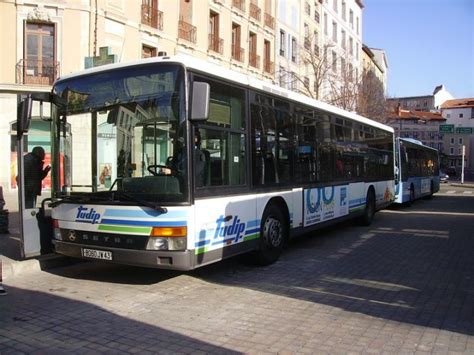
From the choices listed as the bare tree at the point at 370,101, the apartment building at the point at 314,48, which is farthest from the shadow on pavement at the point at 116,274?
the bare tree at the point at 370,101

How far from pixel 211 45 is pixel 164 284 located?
2455 cm

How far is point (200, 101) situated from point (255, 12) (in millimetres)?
30587

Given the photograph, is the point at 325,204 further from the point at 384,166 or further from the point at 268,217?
the point at 384,166

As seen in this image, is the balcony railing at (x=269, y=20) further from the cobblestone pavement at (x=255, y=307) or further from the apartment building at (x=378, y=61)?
the apartment building at (x=378, y=61)

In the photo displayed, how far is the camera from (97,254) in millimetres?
6504

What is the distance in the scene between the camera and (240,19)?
32.5 m

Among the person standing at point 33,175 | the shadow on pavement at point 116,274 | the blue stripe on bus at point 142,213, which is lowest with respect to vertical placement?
the shadow on pavement at point 116,274

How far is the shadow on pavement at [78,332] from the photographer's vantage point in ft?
14.9

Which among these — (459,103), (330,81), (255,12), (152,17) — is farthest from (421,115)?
(152,17)

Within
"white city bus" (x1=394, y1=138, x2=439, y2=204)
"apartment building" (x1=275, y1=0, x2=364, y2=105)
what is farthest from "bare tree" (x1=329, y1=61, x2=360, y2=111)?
"white city bus" (x1=394, y1=138, x2=439, y2=204)

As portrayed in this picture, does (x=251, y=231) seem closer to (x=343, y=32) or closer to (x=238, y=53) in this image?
(x=238, y=53)

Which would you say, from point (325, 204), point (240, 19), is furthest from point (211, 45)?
point (325, 204)

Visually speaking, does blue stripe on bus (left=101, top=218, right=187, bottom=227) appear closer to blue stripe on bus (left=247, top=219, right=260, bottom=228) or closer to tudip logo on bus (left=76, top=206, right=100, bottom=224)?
tudip logo on bus (left=76, top=206, right=100, bottom=224)

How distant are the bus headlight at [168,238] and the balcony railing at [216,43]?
81.4ft
